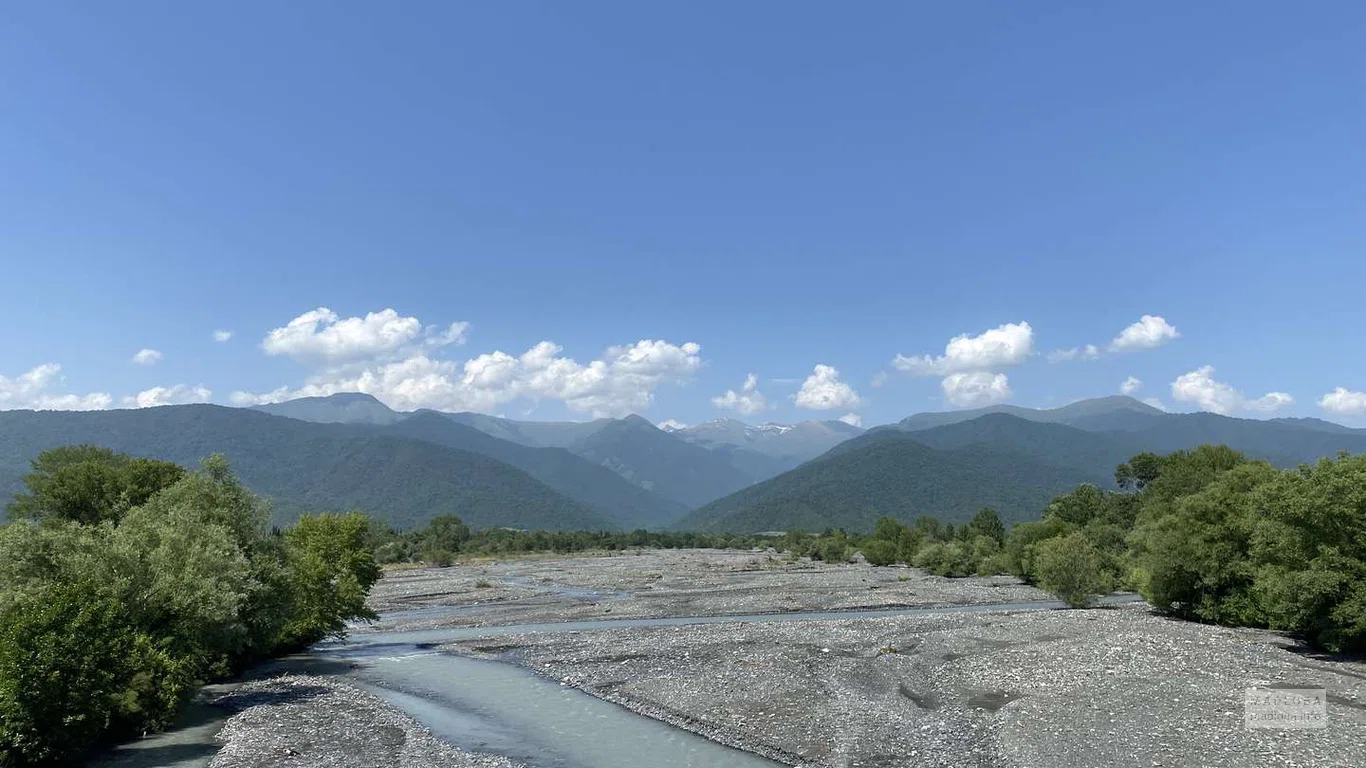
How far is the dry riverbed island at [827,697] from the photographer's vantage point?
28609 millimetres

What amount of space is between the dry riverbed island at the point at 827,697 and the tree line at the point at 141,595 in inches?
150

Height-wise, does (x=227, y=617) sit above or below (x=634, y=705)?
above

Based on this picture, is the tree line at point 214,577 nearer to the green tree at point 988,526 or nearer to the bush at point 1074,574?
the bush at point 1074,574

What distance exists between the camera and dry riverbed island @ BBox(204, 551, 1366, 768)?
2861 cm

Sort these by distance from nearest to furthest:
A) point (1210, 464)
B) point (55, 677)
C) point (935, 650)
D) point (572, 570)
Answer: point (55, 677) < point (935, 650) < point (1210, 464) < point (572, 570)

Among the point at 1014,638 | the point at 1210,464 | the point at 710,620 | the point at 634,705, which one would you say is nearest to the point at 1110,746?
the point at 634,705

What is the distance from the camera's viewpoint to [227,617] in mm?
38406

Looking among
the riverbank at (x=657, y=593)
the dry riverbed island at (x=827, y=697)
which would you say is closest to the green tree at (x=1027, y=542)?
the riverbank at (x=657, y=593)

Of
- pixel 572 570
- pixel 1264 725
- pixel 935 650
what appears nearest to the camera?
pixel 1264 725

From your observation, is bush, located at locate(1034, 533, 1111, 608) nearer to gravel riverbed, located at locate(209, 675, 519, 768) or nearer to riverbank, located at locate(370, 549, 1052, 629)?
riverbank, located at locate(370, 549, 1052, 629)

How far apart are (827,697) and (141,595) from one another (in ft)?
107

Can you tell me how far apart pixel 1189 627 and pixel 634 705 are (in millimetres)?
41885

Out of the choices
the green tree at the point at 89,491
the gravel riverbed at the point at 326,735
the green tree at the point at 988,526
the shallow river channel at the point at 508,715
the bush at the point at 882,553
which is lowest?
the bush at the point at 882,553

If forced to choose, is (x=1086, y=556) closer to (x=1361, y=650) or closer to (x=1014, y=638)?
(x=1014, y=638)
